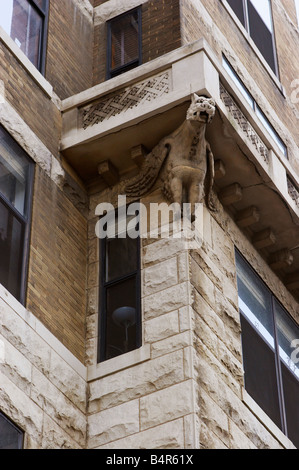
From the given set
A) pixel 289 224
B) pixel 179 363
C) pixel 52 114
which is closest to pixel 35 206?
pixel 52 114

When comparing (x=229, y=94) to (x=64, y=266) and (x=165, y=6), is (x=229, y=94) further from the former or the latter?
(x=64, y=266)

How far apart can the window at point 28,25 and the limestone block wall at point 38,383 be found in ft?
15.9

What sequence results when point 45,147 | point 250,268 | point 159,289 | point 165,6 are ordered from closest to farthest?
point 159,289 → point 45,147 → point 250,268 → point 165,6

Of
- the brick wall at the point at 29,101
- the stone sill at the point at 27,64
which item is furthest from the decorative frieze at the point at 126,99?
the stone sill at the point at 27,64

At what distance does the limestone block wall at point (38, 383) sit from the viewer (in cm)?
1323

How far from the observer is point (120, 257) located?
1606 centimetres

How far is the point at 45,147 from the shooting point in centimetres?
1616

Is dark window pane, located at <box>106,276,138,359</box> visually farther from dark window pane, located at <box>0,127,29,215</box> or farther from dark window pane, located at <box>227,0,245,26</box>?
dark window pane, located at <box>227,0,245,26</box>

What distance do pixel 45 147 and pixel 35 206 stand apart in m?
1.17

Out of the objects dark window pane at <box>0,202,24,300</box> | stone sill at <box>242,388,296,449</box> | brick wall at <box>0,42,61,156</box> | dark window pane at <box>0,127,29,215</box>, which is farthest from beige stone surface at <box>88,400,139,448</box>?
brick wall at <box>0,42,61,156</box>

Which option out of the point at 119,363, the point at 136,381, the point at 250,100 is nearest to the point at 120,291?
the point at 119,363

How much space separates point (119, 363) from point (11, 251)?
6.64 feet

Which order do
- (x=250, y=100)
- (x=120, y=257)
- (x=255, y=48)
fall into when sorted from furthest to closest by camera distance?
(x=255, y=48)
(x=250, y=100)
(x=120, y=257)

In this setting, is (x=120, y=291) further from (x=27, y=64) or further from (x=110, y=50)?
(x=110, y=50)
